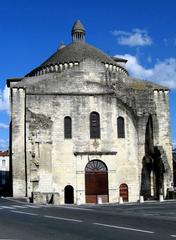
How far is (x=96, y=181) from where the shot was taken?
37125 mm

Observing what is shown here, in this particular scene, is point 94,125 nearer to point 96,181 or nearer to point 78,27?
point 96,181

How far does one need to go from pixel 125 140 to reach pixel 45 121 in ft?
23.6

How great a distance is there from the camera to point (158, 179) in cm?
3662

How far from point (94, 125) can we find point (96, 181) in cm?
483

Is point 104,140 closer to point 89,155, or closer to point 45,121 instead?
point 89,155

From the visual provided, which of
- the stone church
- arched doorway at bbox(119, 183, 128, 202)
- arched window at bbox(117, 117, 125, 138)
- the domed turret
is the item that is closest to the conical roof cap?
the domed turret

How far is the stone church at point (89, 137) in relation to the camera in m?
35.9

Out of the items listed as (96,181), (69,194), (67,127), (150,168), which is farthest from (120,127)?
(69,194)

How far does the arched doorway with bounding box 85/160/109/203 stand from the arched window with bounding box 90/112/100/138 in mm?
2328

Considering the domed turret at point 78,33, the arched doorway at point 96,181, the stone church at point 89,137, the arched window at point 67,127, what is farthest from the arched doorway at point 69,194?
the domed turret at point 78,33

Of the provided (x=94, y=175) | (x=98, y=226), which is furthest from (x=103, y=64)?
(x=98, y=226)

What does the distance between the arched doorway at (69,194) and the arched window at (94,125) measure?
482 centimetres

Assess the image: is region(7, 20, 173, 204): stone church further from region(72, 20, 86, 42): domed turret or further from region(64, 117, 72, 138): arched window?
region(72, 20, 86, 42): domed turret

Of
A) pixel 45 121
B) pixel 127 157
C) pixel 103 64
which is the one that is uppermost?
pixel 103 64
